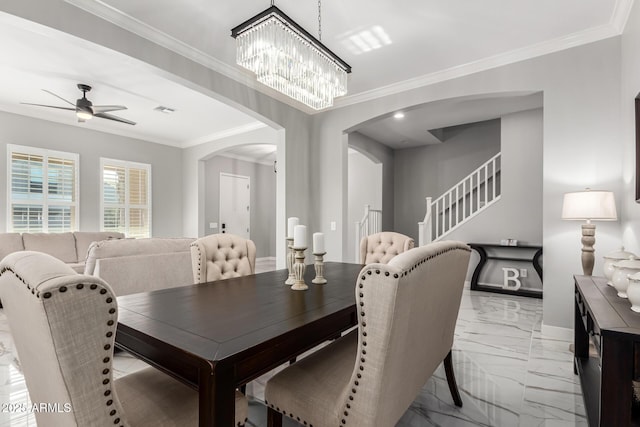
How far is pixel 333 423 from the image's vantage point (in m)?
1.11

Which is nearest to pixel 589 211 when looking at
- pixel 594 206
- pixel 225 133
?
pixel 594 206

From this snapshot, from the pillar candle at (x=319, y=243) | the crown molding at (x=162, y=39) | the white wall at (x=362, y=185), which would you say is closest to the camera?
the pillar candle at (x=319, y=243)

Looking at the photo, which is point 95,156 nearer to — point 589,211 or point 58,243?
point 58,243

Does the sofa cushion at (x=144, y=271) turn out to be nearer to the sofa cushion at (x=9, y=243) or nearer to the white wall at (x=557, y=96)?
the white wall at (x=557, y=96)

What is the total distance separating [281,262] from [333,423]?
3.29 m

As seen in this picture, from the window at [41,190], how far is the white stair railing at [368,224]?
16.2 ft

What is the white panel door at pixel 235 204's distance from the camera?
7629 mm

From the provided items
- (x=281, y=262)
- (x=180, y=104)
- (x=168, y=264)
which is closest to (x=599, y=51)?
(x=281, y=262)

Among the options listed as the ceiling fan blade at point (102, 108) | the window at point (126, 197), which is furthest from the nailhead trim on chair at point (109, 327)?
the window at point (126, 197)

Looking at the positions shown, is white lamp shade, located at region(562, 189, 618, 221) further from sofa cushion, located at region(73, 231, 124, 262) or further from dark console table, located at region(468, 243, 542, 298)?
sofa cushion, located at region(73, 231, 124, 262)

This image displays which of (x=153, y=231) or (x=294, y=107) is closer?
(x=294, y=107)

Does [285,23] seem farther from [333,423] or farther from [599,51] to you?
[599,51]

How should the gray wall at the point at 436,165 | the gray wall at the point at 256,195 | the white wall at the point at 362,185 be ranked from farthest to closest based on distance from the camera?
the gray wall at the point at 256,195 < the white wall at the point at 362,185 < the gray wall at the point at 436,165

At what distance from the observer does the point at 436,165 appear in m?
6.92
